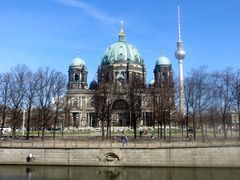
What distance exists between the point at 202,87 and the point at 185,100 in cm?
361

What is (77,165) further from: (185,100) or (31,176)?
(185,100)

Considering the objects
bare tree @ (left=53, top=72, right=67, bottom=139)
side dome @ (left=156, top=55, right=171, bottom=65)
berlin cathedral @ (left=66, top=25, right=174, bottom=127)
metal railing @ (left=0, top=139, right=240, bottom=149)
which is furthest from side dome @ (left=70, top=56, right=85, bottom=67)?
metal railing @ (left=0, top=139, right=240, bottom=149)

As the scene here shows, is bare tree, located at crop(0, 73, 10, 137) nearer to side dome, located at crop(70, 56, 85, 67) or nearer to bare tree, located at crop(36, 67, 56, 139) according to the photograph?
bare tree, located at crop(36, 67, 56, 139)

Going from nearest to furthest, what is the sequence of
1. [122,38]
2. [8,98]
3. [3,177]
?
[3,177], [8,98], [122,38]

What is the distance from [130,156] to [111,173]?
212 inches

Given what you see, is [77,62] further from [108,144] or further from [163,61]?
[108,144]

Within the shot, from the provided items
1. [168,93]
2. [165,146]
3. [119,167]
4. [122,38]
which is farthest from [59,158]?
[122,38]

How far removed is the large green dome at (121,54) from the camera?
441ft

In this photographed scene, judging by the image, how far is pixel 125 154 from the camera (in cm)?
4200

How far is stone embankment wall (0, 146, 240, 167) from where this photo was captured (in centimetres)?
4106

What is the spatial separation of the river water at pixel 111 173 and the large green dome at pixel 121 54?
96.0 m

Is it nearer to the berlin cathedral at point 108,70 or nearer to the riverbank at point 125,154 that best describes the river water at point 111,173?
the riverbank at point 125,154

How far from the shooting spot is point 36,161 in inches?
1674

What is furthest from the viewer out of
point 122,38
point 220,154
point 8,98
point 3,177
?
point 122,38
